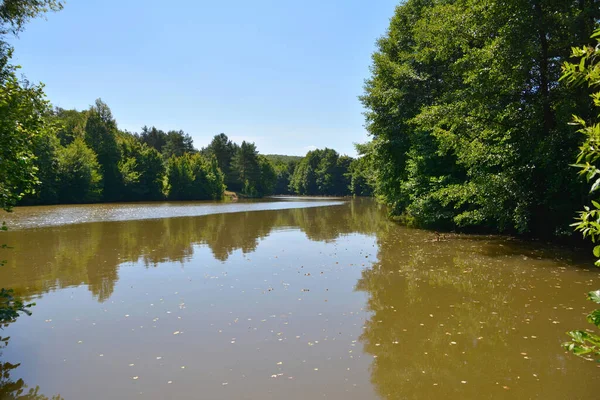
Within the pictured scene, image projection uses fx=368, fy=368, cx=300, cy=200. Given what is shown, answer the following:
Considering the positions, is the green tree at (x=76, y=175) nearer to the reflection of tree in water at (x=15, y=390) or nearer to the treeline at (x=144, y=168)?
the treeline at (x=144, y=168)

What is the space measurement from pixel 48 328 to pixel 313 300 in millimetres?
5811

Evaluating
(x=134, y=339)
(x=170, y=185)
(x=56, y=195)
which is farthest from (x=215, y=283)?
(x=170, y=185)

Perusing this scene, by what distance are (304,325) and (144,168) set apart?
7401cm

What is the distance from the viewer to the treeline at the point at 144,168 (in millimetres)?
54219

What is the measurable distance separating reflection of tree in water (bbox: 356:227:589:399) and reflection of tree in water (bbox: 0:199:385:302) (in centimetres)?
728

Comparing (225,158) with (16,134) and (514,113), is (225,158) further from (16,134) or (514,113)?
(16,134)

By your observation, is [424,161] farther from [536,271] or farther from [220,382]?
[220,382]

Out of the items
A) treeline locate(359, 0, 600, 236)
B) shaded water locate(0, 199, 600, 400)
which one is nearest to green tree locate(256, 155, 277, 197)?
treeline locate(359, 0, 600, 236)

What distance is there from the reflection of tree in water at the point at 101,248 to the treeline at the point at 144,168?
13.2ft

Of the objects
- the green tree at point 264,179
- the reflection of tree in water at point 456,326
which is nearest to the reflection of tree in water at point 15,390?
the reflection of tree in water at point 456,326

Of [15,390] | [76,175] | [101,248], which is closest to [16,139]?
[15,390]

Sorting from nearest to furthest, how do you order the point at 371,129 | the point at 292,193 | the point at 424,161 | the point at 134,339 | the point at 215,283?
1. the point at 134,339
2. the point at 215,283
3. the point at 424,161
4. the point at 371,129
5. the point at 292,193

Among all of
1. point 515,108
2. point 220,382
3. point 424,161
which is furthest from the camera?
point 424,161

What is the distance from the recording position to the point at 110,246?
17828 millimetres
